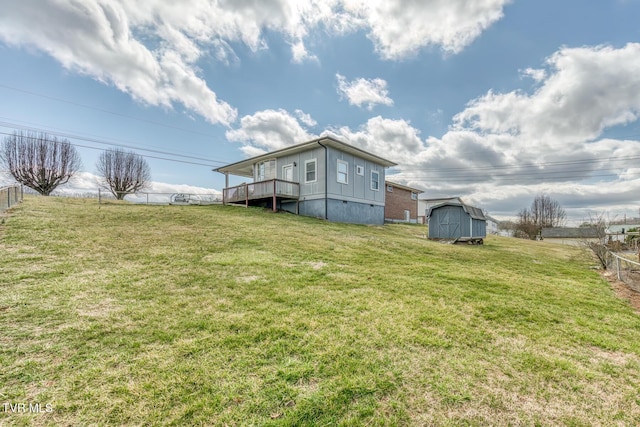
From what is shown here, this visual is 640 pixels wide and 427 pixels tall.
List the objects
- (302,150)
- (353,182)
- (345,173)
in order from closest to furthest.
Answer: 1. (302,150)
2. (345,173)
3. (353,182)

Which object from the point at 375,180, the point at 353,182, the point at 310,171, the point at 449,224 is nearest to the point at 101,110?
the point at 310,171

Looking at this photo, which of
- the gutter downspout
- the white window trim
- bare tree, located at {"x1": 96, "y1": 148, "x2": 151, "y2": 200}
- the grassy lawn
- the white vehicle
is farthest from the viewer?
bare tree, located at {"x1": 96, "y1": 148, "x2": 151, "y2": 200}

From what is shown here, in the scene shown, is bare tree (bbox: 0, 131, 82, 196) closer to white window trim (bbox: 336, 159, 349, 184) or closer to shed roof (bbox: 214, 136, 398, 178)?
shed roof (bbox: 214, 136, 398, 178)

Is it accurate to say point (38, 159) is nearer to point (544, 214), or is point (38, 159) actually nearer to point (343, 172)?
point (343, 172)

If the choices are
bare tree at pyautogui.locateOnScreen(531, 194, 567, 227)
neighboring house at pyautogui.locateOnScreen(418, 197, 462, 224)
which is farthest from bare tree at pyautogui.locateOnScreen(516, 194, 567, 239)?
neighboring house at pyautogui.locateOnScreen(418, 197, 462, 224)

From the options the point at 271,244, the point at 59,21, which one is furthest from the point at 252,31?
the point at 271,244

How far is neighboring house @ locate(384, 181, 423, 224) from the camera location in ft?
84.7

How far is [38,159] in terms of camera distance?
25.4 meters

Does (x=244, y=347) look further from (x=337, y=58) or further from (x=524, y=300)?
(x=337, y=58)

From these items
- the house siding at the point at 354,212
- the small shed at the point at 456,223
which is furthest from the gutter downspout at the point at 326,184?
the small shed at the point at 456,223

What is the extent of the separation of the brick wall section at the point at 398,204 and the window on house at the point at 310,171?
10.3m

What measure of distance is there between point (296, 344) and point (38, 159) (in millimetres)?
35325

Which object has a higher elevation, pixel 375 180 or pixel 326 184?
pixel 375 180

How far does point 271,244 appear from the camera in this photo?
8.13m
